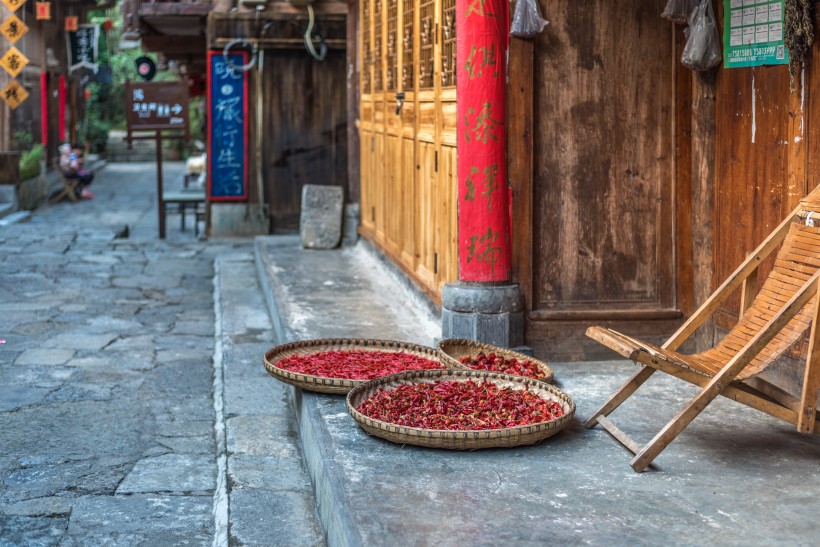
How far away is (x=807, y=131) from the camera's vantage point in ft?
17.2

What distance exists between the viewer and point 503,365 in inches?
237

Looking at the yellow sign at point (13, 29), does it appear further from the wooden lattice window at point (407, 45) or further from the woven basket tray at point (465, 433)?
the woven basket tray at point (465, 433)

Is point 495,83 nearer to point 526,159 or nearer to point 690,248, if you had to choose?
point 526,159

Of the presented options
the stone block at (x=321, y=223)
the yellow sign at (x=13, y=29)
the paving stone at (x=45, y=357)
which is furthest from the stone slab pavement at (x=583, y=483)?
the yellow sign at (x=13, y=29)

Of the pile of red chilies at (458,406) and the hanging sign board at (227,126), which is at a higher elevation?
the hanging sign board at (227,126)

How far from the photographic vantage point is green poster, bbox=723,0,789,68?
5434 mm

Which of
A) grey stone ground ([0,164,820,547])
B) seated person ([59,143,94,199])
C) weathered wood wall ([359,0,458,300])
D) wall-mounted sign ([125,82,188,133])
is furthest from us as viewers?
seated person ([59,143,94,199])

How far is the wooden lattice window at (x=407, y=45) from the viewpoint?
8578 millimetres

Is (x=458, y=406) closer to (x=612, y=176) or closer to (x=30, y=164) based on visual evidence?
(x=612, y=176)

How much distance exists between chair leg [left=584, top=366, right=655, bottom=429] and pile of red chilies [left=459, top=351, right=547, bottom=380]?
2.28 feet

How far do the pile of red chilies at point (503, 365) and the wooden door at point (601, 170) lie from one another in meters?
0.53

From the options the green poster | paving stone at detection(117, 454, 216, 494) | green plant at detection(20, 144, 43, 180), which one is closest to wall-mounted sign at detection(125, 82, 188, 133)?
green plant at detection(20, 144, 43, 180)

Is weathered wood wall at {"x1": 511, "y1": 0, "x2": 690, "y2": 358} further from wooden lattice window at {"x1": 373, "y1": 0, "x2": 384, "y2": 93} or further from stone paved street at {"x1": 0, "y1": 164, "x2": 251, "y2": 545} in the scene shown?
wooden lattice window at {"x1": 373, "y1": 0, "x2": 384, "y2": 93}

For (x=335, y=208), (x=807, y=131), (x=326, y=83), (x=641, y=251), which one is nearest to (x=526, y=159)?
(x=641, y=251)
